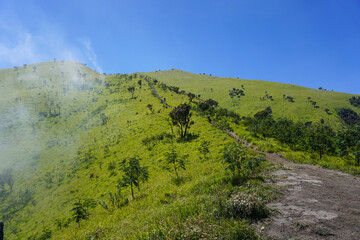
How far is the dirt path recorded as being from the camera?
518 centimetres

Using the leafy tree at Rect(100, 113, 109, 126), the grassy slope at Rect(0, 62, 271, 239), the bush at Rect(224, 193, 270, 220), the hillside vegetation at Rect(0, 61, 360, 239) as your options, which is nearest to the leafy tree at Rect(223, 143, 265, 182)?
the hillside vegetation at Rect(0, 61, 360, 239)

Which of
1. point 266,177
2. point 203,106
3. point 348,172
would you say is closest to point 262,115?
point 203,106

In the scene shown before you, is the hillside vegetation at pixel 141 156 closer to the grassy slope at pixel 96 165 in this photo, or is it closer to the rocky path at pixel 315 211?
the grassy slope at pixel 96 165

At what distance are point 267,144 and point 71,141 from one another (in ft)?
192

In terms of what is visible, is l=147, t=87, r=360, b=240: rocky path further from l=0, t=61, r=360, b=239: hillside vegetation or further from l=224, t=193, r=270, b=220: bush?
l=0, t=61, r=360, b=239: hillside vegetation

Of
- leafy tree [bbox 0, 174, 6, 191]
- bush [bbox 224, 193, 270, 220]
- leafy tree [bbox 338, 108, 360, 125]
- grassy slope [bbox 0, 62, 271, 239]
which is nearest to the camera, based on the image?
bush [bbox 224, 193, 270, 220]

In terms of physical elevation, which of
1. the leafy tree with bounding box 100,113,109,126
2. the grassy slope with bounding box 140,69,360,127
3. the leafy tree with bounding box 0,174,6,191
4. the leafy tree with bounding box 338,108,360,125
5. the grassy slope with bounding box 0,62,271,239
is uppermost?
the grassy slope with bounding box 140,69,360,127

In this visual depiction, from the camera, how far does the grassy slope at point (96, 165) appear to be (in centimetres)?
877

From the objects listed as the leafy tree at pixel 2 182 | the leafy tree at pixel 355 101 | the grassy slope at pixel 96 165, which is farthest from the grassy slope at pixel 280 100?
the leafy tree at pixel 2 182

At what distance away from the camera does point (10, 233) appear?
73.5 feet

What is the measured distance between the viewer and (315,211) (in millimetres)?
6426

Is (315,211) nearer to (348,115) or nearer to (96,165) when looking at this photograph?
(96,165)

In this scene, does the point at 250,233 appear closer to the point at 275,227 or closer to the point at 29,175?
the point at 275,227

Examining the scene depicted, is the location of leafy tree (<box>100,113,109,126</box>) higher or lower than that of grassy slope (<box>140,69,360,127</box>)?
lower
